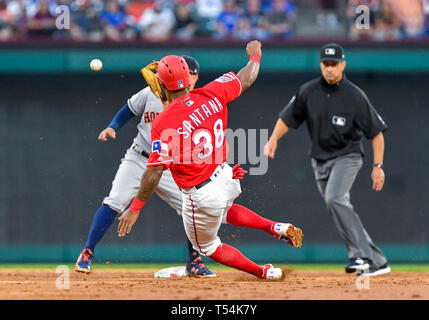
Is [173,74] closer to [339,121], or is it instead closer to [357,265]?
[339,121]

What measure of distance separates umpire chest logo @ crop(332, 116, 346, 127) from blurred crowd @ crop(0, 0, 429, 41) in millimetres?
3626

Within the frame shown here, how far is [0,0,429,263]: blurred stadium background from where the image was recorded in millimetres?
10266

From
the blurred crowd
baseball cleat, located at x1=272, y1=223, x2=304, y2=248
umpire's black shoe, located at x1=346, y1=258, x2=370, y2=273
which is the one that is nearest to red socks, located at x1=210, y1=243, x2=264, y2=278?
baseball cleat, located at x1=272, y1=223, x2=304, y2=248

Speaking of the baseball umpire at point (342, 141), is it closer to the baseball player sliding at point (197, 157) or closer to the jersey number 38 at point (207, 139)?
the baseball player sliding at point (197, 157)

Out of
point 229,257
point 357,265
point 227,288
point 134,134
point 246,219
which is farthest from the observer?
point 134,134

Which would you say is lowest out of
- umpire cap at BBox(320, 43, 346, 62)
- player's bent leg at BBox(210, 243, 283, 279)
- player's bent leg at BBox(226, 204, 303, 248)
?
player's bent leg at BBox(210, 243, 283, 279)

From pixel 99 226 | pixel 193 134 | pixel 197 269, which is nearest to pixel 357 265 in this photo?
pixel 197 269

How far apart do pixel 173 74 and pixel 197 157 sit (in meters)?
0.64

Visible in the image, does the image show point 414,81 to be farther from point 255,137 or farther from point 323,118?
point 323,118

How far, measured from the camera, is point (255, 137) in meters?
10.3

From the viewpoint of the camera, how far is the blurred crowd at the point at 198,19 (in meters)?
10.8

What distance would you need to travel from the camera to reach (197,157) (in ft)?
19.2

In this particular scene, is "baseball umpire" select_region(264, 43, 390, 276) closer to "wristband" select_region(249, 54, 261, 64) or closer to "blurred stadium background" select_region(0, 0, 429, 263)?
"wristband" select_region(249, 54, 261, 64)

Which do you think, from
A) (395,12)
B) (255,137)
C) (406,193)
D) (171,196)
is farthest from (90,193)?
(395,12)
